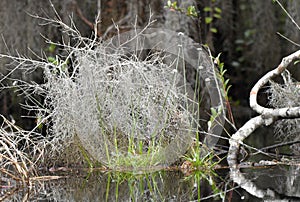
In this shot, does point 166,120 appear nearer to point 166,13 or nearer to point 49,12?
point 166,13

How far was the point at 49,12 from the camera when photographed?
5902 mm

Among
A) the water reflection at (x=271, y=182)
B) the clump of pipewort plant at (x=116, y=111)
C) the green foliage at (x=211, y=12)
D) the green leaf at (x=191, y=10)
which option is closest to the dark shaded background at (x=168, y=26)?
the green foliage at (x=211, y=12)

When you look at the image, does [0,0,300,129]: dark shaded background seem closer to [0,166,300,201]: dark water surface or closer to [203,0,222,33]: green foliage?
[203,0,222,33]: green foliage

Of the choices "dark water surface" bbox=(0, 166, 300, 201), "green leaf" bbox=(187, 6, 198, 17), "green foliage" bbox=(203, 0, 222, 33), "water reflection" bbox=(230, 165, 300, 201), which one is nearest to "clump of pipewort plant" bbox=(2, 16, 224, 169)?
"dark water surface" bbox=(0, 166, 300, 201)

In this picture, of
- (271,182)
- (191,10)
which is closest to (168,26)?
(191,10)

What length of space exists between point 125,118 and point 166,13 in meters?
1.88

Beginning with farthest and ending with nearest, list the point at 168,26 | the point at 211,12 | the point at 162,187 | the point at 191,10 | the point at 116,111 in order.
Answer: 1. the point at 211,12
2. the point at 168,26
3. the point at 191,10
4. the point at 116,111
5. the point at 162,187

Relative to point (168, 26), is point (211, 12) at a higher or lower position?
lower

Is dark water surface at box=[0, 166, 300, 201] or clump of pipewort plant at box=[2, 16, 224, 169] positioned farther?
clump of pipewort plant at box=[2, 16, 224, 169]

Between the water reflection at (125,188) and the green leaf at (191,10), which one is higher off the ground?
the green leaf at (191,10)

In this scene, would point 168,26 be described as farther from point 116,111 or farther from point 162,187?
point 162,187

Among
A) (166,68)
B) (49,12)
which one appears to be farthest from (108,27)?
(166,68)

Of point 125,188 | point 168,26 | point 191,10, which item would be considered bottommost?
point 125,188

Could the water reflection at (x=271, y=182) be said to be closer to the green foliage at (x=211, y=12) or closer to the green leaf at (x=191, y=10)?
the green leaf at (x=191, y=10)
